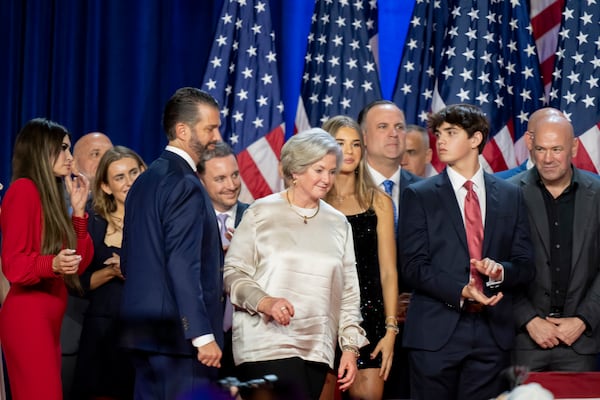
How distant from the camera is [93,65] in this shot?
23.2ft

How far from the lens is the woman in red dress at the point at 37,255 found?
4324 mm

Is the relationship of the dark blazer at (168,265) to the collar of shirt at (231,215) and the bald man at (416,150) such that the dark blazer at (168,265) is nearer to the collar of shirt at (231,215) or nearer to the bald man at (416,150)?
the collar of shirt at (231,215)

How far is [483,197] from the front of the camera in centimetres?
470

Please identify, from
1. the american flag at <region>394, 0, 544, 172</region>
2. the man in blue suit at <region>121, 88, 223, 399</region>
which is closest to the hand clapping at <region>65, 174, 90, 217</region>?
the man in blue suit at <region>121, 88, 223, 399</region>

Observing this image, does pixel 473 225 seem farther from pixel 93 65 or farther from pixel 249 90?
pixel 93 65

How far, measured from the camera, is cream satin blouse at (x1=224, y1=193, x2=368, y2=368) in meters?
4.02

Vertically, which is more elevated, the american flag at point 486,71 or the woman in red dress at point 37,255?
the american flag at point 486,71

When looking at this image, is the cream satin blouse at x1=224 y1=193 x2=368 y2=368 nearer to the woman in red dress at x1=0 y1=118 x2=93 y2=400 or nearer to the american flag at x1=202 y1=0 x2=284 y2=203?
the woman in red dress at x1=0 y1=118 x2=93 y2=400

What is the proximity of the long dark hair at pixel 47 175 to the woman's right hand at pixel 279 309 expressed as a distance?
3.99ft

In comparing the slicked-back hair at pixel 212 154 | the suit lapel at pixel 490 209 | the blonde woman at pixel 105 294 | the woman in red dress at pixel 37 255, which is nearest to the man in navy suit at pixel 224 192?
the slicked-back hair at pixel 212 154

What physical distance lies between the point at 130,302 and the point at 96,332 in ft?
4.18

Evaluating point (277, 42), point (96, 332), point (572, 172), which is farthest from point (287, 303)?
point (277, 42)

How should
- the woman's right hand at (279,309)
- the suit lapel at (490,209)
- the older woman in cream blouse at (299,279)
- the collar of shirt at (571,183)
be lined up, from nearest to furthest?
the woman's right hand at (279,309) < the older woman in cream blouse at (299,279) < the suit lapel at (490,209) < the collar of shirt at (571,183)

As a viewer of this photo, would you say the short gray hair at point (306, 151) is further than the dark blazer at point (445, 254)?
No
